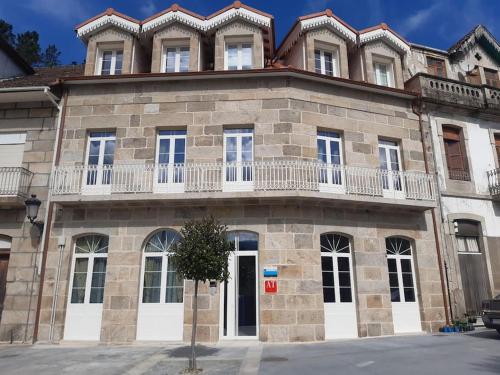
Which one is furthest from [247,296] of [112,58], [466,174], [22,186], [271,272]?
[112,58]

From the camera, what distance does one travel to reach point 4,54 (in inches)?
587

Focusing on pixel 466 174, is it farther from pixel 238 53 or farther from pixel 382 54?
pixel 238 53

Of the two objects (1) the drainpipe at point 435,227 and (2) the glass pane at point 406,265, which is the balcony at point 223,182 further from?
(2) the glass pane at point 406,265

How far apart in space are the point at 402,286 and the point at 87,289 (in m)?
9.47

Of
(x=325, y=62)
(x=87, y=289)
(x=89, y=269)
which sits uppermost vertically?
(x=325, y=62)

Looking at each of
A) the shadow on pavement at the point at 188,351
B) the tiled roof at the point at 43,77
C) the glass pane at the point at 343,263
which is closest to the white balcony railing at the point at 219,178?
the glass pane at the point at 343,263

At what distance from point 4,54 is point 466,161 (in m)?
18.1

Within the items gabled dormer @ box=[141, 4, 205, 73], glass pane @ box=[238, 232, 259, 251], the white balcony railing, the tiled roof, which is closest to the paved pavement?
glass pane @ box=[238, 232, 259, 251]

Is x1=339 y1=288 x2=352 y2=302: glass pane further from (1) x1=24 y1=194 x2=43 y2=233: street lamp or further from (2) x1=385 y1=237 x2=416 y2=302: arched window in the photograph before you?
(1) x1=24 y1=194 x2=43 y2=233: street lamp

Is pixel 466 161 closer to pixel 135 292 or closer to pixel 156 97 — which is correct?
pixel 156 97

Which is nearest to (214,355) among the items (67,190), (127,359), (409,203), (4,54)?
(127,359)

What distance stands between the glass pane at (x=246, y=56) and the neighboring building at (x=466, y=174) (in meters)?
6.11

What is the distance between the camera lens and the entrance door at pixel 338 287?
1083 cm

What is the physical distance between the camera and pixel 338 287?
11164 mm
